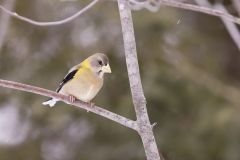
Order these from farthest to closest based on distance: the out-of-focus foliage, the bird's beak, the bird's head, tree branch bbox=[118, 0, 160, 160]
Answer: the out-of-focus foliage → the bird's head → the bird's beak → tree branch bbox=[118, 0, 160, 160]

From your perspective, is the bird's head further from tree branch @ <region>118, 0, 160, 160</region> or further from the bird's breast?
tree branch @ <region>118, 0, 160, 160</region>

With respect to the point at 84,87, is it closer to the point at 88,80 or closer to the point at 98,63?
the point at 88,80

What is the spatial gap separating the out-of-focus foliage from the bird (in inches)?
97.6

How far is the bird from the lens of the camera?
12.7ft

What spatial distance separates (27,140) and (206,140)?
1895 mm

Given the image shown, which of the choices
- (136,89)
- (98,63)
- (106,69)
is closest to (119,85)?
(98,63)

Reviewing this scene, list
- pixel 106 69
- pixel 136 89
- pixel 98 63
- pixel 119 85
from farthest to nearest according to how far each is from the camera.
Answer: pixel 119 85 → pixel 98 63 → pixel 106 69 → pixel 136 89

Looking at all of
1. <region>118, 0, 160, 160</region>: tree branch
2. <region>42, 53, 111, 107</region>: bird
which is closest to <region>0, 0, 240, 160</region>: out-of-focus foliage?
<region>42, 53, 111, 107</region>: bird

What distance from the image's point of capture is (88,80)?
393 cm

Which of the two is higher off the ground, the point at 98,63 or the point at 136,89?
the point at 98,63

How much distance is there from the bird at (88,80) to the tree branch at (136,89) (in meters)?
1.10

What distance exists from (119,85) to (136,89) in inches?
159

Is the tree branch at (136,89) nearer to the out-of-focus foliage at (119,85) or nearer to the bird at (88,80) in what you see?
the bird at (88,80)

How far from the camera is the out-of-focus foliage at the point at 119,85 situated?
6551 mm
